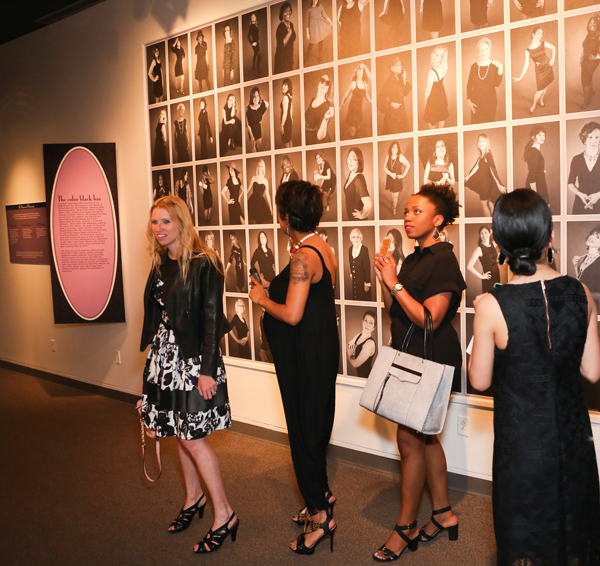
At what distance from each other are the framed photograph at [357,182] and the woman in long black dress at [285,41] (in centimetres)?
85

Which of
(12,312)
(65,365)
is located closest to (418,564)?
(65,365)

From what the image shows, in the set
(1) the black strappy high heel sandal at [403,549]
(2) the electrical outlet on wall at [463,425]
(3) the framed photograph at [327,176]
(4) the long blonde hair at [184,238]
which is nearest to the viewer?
(1) the black strappy high heel sandal at [403,549]

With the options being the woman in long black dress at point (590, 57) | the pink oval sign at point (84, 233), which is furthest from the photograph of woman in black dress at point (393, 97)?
the pink oval sign at point (84, 233)

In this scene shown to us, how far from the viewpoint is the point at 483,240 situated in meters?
3.44

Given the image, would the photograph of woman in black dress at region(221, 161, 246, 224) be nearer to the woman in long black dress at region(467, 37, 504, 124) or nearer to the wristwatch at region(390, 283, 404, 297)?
the woman in long black dress at region(467, 37, 504, 124)

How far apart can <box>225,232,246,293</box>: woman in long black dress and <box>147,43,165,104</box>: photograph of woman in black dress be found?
157cm

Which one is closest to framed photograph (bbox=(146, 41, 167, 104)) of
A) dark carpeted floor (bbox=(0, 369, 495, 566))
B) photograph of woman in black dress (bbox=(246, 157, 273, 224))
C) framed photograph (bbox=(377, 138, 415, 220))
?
photograph of woman in black dress (bbox=(246, 157, 273, 224))

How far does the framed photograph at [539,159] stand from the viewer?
314cm

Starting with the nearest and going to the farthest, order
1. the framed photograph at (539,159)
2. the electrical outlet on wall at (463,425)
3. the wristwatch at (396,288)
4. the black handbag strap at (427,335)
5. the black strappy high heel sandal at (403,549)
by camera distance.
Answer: the black handbag strap at (427,335)
the wristwatch at (396,288)
the black strappy high heel sandal at (403,549)
the framed photograph at (539,159)
the electrical outlet on wall at (463,425)

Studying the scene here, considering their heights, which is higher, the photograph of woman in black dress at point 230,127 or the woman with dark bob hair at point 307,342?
the photograph of woman in black dress at point 230,127

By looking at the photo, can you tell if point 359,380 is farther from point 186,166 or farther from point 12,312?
point 12,312

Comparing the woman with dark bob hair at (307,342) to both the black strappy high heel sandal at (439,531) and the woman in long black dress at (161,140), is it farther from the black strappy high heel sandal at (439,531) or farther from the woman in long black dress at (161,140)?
the woman in long black dress at (161,140)

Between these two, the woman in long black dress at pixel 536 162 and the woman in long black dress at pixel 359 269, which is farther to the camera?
the woman in long black dress at pixel 359 269

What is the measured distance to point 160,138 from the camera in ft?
17.5
